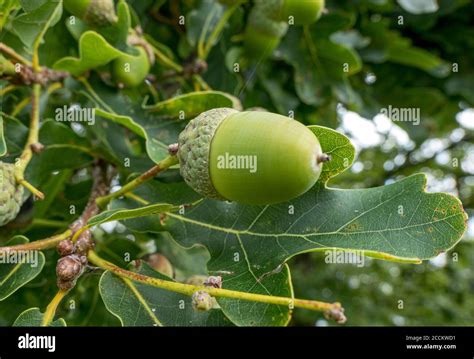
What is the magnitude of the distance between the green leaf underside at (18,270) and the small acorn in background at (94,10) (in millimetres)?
538

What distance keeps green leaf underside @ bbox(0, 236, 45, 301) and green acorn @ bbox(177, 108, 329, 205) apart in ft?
1.07

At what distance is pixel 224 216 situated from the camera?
42.1 inches

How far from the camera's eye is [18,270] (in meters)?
1.00

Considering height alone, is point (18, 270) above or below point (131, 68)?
below

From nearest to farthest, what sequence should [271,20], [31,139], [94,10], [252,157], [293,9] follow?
[252,157] < [31,139] < [94,10] < [293,9] < [271,20]

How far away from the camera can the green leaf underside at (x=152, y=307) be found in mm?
988

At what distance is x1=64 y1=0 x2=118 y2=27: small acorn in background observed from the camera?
125 cm

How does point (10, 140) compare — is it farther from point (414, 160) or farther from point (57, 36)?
point (414, 160)

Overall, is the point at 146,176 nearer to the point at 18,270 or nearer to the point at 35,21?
the point at 18,270

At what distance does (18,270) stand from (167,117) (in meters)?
0.46

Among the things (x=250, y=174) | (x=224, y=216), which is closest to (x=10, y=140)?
(x=224, y=216)

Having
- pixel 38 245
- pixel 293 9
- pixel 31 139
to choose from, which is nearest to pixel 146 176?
pixel 38 245

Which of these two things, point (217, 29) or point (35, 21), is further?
point (217, 29)
